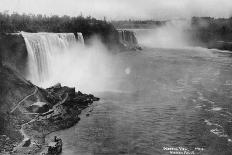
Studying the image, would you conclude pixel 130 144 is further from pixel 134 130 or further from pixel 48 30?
pixel 48 30

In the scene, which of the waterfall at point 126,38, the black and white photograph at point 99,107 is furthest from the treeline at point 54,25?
the waterfall at point 126,38

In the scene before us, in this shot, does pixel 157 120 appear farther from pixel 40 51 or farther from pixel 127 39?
pixel 127 39

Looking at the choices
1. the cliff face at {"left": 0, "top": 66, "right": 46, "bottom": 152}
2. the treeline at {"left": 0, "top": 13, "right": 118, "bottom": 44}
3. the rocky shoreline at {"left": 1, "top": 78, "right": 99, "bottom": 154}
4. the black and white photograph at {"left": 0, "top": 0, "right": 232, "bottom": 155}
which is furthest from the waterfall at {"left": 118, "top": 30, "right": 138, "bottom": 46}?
the cliff face at {"left": 0, "top": 66, "right": 46, "bottom": 152}

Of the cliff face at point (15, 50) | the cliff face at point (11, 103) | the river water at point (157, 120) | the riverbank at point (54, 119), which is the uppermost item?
the cliff face at point (15, 50)

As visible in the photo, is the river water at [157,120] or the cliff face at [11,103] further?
the river water at [157,120]

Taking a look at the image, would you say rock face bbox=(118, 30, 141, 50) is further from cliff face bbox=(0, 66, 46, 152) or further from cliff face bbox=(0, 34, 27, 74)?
cliff face bbox=(0, 66, 46, 152)

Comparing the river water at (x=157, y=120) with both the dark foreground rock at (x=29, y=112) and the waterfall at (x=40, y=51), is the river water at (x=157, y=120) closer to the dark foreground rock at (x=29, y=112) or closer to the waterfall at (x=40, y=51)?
the dark foreground rock at (x=29, y=112)

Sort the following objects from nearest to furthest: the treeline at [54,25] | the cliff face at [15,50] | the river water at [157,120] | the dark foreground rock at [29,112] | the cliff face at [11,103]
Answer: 1. the dark foreground rock at [29,112]
2. the cliff face at [11,103]
3. the river water at [157,120]
4. the cliff face at [15,50]
5. the treeline at [54,25]
